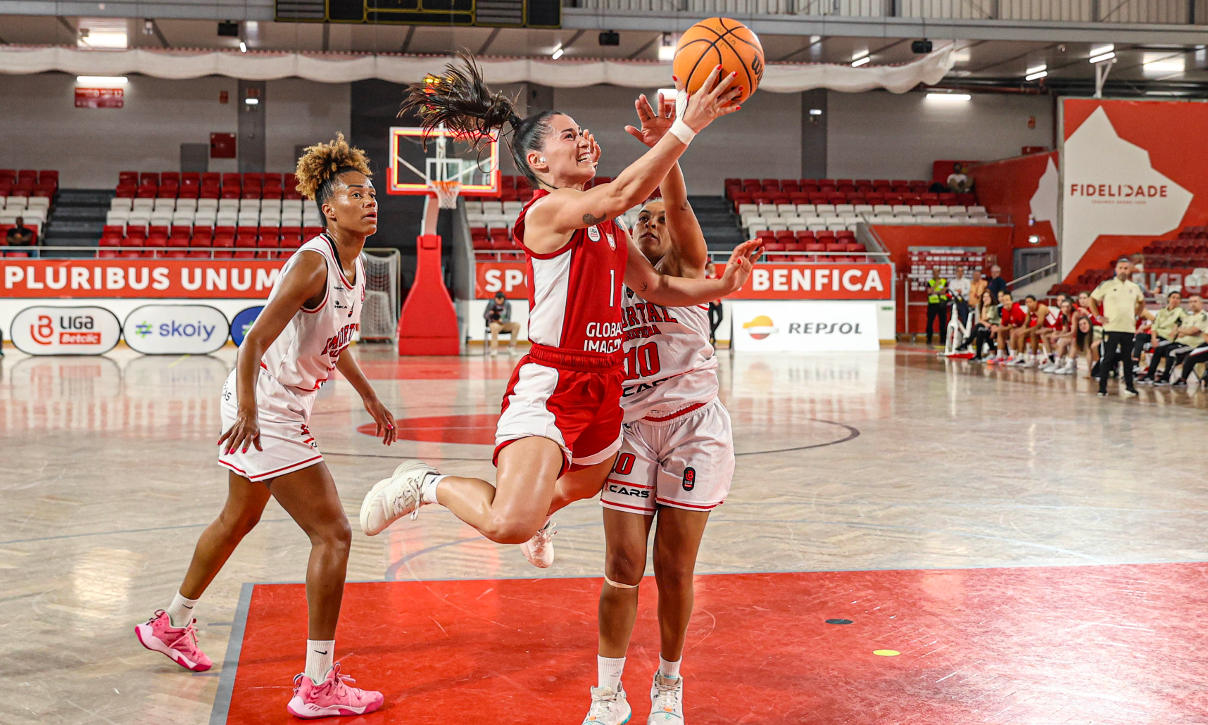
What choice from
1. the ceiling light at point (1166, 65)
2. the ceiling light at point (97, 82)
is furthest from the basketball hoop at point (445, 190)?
the ceiling light at point (1166, 65)

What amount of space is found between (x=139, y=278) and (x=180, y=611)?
67.1 feet

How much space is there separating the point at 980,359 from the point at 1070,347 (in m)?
3.18

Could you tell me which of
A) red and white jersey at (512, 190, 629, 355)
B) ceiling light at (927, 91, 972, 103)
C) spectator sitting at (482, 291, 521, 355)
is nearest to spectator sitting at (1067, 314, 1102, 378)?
spectator sitting at (482, 291, 521, 355)

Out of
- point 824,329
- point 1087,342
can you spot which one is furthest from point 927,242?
point 1087,342

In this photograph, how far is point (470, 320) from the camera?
→ 23.0m

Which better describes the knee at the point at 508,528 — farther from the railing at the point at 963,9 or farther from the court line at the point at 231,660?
the railing at the point at 963,9

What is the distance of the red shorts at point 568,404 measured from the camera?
309 centimetres

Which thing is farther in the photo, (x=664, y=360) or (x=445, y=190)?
(x=445, y=190)

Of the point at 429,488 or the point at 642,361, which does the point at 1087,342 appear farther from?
the point at 429,488

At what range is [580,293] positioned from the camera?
123 inches

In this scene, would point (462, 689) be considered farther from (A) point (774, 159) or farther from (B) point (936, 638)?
(A) point (774, 159)

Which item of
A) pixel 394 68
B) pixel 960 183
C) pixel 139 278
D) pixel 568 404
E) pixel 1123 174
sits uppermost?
pixel 394 68

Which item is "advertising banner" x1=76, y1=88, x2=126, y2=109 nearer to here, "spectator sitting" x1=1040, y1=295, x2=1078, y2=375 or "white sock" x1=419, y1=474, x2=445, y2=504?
"spectator sitting" x1=1040, y1=295, x2=1078, y2=375

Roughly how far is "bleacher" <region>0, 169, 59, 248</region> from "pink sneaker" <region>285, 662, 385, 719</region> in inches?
962
